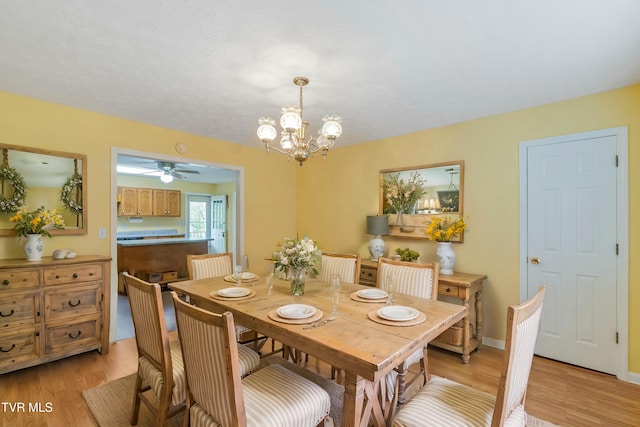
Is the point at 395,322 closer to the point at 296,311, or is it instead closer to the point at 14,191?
the point at 296,311

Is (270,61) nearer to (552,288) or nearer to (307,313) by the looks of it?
(307,313)

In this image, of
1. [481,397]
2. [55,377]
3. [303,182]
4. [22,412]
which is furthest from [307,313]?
[303,182]

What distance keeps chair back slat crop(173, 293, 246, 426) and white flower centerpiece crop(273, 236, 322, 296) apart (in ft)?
2.56

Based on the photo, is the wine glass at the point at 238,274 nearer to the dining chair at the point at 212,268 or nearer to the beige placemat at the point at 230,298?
the beige placemat at the point at 230,298

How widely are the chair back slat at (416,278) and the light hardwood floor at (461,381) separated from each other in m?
0.89

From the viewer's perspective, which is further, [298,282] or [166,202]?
[166,202]

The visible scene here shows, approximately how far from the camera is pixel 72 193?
3.08 metres

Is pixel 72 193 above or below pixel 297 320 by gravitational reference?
above

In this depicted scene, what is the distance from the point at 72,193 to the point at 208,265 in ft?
5.12

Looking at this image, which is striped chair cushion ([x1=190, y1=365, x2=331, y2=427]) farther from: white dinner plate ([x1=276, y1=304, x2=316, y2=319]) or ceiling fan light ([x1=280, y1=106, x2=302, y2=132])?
ceiling fan light ([x1=280, y1=106, x2=302, y2=132])

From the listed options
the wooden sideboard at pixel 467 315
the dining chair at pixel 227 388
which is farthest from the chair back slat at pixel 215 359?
the wooden sideboard at pixel 467 315

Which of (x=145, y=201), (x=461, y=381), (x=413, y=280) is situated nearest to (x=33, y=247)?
(x=413, y=280)

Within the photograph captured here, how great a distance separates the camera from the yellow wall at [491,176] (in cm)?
252

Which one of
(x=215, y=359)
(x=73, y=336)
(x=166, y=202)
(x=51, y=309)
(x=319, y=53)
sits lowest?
(x=73, y=336)
